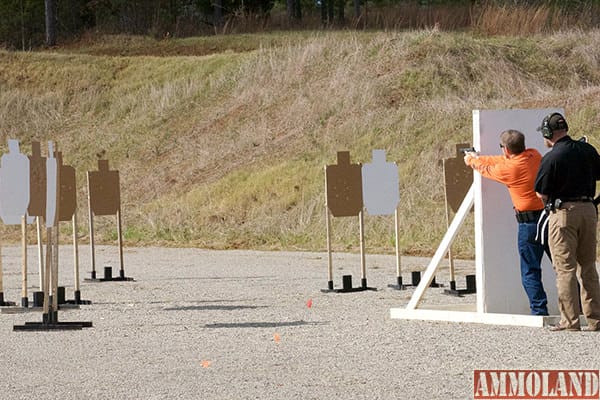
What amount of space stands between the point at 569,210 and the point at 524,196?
671mm

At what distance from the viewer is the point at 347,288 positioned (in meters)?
16.7

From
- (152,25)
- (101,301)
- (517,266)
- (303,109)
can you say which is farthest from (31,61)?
(517,266)

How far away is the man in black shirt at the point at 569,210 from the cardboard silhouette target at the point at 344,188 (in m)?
6.09

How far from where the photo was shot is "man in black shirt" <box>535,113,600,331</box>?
37.6ft

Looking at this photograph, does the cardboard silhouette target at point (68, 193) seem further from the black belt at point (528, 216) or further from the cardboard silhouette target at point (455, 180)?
the black belt at point (528, 216)

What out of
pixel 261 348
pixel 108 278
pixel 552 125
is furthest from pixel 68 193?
pixel 552 125

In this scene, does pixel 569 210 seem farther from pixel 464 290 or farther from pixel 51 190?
pixel 51 190

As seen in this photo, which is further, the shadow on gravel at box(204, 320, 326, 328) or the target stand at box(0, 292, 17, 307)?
the target stand at box(0, 292, 17, 307)

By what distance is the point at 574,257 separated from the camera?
11.6 m

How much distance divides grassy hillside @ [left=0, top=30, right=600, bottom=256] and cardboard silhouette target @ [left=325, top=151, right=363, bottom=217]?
5.86 meters

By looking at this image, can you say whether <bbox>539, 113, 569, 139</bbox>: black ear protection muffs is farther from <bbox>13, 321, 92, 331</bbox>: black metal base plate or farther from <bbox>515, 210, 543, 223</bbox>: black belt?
<bbox>13, 321, 92, 331</bbox>: black metal base plate

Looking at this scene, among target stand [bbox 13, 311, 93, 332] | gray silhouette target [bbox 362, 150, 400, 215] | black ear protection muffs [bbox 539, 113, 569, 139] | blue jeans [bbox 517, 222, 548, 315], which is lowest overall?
target stand [bbox 13, 311, 93, 332]

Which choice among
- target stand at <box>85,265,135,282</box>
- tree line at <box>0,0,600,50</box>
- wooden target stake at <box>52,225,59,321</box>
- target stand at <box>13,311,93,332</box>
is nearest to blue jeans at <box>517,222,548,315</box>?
target stand at <box>13,311,93,332</box>

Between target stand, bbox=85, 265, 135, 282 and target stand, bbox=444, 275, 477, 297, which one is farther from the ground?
target stand, bbox=85, 265, 135, 282
